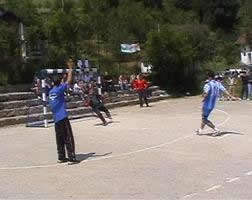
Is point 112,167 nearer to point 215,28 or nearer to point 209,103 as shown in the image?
point 209,103

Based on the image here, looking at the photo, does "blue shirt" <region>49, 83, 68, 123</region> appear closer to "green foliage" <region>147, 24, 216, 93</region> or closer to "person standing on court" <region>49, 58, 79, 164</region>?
"person standing on court" <region>49, 58, 79, 164</region>

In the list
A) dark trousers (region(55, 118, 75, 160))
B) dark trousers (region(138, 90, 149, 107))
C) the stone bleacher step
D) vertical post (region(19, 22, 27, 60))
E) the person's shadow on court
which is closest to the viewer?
dark trousers (region(55, 118, 75, 160))

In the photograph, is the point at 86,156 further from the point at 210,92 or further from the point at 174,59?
the point at 174,59

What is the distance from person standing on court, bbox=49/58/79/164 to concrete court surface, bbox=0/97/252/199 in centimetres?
30

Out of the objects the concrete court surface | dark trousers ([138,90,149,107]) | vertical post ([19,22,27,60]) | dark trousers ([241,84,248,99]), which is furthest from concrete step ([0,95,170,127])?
dark trousers ([241,84,248,99])

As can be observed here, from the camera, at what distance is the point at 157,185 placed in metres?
10.3

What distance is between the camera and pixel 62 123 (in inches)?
506

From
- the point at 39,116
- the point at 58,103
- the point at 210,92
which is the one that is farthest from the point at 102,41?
the point at 58,103

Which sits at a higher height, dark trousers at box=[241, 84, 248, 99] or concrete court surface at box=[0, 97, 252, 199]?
concrete court surface at box=[0, 97, 252, 199]

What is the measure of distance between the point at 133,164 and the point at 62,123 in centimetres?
167

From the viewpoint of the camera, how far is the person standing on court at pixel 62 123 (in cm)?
1286

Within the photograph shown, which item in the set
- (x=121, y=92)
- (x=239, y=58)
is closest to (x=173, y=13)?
(x=239, y=58)

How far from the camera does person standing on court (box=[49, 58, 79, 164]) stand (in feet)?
42.2

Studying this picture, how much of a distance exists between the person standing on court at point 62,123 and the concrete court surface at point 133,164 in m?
0.30
